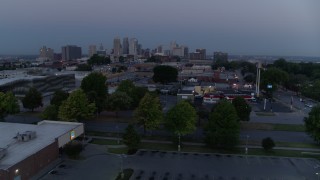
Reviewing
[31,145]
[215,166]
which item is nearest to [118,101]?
[31,145]

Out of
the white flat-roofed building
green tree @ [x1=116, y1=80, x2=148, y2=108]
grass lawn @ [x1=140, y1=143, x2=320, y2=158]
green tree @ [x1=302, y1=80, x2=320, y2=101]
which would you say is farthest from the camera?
green tree @ [x1=302, y1=80, x2=320, y2=101]

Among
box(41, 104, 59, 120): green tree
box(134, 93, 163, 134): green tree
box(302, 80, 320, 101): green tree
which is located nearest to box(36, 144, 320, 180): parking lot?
box(134, 93, 163, 134): green tree

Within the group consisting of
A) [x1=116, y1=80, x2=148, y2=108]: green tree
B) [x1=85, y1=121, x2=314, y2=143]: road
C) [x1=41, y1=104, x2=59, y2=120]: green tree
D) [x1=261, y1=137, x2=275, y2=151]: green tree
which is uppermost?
[x1=116, y1=80, x2=148, y2=108]: green tree

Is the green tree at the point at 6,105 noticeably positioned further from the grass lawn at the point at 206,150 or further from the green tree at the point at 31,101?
the grass lawn at the point at 206,150

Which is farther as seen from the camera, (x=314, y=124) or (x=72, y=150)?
(x=314, y=124)

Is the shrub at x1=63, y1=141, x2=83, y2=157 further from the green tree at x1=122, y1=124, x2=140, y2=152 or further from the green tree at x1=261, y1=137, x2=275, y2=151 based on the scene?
the green tree at x1=261, y1=137, x2=275, y2=151

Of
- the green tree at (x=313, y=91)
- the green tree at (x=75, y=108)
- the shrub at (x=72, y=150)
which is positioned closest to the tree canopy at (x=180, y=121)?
the shrub at (x=72, y=150)

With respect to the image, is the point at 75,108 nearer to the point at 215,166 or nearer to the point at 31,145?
the point at 31,145
